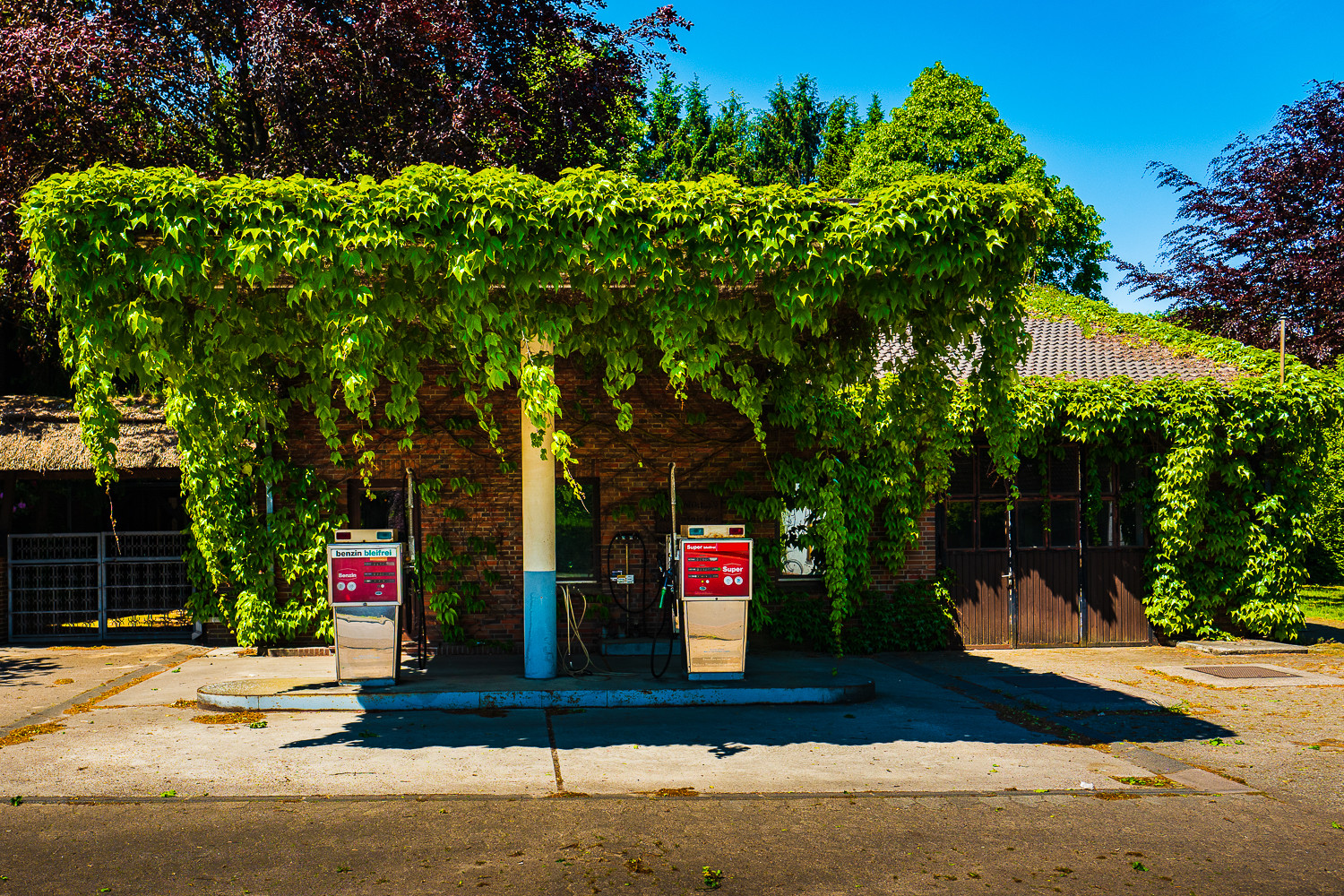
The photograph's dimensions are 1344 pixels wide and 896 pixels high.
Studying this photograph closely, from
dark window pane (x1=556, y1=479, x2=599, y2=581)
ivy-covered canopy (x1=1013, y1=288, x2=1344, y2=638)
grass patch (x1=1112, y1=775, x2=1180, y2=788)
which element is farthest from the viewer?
ivy-covered canopy (x1=1013, y1=288, x2=1344, y2=638)

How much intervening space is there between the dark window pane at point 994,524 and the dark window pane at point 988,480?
0.56ft

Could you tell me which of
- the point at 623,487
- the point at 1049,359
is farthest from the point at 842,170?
the point at 623,487

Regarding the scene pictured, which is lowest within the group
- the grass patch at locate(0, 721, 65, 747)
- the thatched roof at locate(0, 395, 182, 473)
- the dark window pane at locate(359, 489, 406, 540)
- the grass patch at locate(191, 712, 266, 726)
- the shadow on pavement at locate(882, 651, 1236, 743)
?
the shadow on pavement at locate(882, 651, 1236, 743)

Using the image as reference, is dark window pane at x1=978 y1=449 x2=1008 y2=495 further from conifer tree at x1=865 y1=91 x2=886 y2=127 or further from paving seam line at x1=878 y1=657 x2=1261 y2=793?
conifer tree at x1=865 y1=91 x2=886 y2=127

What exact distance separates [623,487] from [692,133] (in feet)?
102

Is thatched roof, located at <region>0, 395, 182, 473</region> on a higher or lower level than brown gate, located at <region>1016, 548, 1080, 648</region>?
higher

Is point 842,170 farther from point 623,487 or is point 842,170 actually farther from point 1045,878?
point 1045,878

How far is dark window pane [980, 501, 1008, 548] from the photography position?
530 inches

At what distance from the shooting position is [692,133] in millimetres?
40469

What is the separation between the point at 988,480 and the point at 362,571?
8616 mm

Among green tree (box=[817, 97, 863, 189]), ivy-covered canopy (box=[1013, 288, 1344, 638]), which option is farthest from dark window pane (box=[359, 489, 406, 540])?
green tree (box=[817, 97, 863, 189])

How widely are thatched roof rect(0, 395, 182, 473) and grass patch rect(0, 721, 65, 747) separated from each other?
534 centimetres

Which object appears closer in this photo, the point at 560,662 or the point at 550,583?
the point at 550,583

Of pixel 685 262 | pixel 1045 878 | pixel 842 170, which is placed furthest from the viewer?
pixel 842 170
